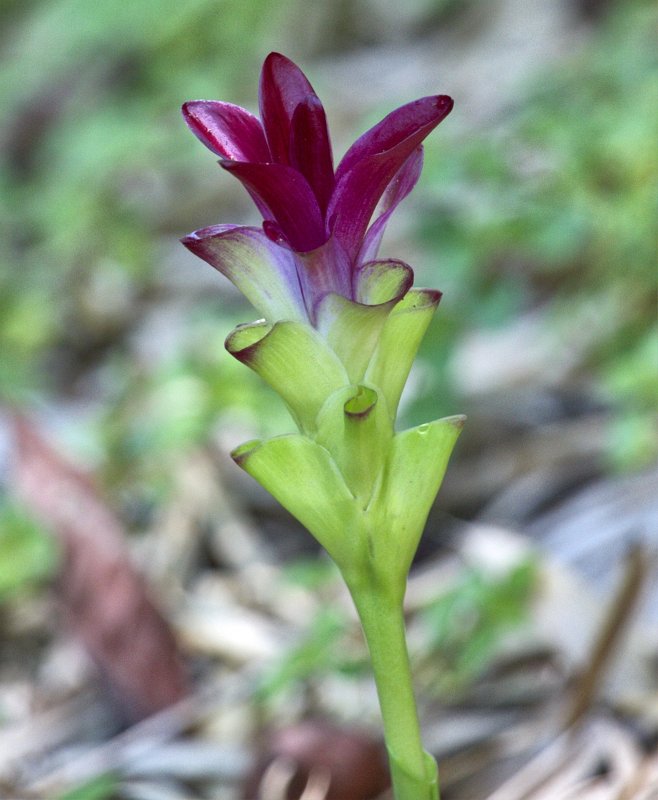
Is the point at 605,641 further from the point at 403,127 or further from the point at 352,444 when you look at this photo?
the point at 403,127

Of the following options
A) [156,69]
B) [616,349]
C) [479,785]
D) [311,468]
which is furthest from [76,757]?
[156,69]

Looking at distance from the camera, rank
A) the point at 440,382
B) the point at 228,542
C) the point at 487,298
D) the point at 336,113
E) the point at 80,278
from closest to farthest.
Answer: the point at 440,382
the point at 487,298
the point at 228,542
the point at 80,278
the point at 336,113

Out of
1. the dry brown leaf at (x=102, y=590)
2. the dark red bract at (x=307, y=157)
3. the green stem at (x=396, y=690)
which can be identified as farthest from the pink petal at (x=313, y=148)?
the dry brown leaf at (x=102, y=590)

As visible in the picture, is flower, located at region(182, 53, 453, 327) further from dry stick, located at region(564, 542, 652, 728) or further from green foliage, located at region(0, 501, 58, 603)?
green foliage, located at region(0, 501, 58, 603)

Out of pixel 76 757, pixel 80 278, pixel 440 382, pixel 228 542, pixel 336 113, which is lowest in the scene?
pixel 76 757

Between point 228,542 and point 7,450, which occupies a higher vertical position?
point 7,450

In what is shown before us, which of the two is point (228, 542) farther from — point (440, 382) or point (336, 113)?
point (336, 113)

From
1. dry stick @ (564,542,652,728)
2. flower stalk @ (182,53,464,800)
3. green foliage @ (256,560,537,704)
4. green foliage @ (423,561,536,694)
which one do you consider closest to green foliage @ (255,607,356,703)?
green foliage @ (256,560,537,704)
